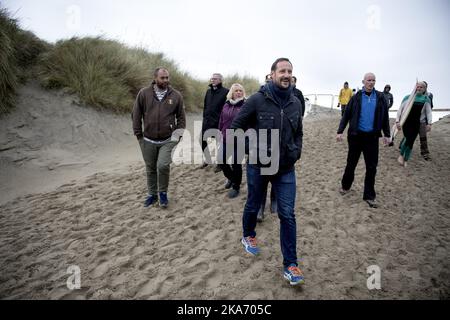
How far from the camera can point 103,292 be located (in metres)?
2.87

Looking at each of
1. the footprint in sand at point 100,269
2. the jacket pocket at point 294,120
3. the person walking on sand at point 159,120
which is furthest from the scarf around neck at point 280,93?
the footprint in sand at point 100,269

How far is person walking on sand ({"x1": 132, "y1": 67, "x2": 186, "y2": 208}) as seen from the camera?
4.44m

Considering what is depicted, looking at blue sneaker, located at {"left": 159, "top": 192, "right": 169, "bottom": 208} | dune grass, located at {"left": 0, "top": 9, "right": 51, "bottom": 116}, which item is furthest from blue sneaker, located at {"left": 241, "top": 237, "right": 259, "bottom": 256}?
dune grass, located at {"left": 0, "top": 9, "right": 51, "bottom": 116}

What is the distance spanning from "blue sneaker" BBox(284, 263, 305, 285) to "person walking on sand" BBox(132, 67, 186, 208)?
2.57 m

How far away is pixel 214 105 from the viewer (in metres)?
6.11

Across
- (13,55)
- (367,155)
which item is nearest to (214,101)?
(367,155)

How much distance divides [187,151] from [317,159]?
3.95 metres

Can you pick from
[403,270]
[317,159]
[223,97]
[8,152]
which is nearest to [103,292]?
[403,270]

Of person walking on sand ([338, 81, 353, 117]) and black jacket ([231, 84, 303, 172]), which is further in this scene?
person walking on sand ([338, 81, 353, 117])

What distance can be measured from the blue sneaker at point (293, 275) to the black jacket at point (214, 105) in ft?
12.8

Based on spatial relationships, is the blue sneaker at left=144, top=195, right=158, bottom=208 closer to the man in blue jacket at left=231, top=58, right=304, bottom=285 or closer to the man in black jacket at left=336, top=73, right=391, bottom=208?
the man in blue jacket at left=231, top=58, right=304, bottom=285

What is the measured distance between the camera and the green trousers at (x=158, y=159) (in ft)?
14.9

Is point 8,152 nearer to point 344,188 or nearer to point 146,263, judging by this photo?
point 146,263

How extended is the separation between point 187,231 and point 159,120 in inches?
71.0
